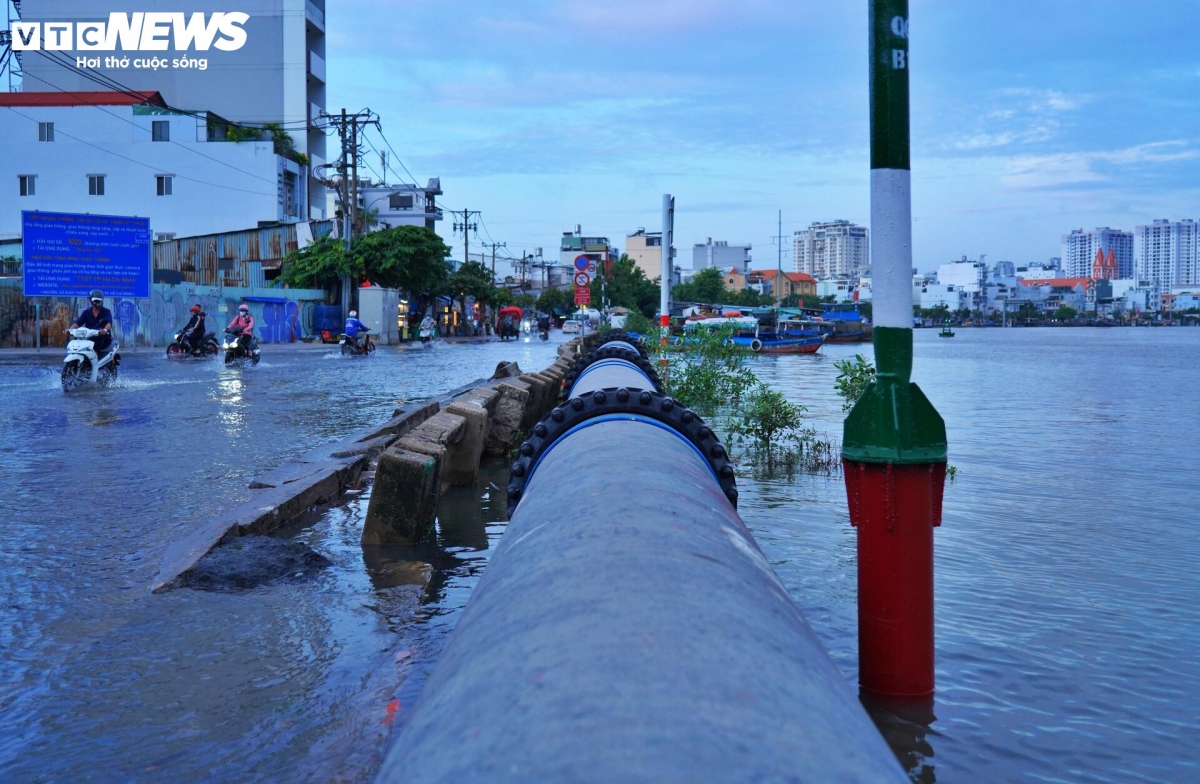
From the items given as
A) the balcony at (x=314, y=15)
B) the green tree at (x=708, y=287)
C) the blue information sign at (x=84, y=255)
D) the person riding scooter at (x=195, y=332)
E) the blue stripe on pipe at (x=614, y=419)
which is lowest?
the blue stripe on pipe at (x=614, y=419)

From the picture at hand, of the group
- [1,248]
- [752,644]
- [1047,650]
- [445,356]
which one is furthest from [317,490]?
[1,248]

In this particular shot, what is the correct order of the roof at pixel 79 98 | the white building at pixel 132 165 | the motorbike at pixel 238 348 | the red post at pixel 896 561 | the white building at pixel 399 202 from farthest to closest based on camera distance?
the white building at pixel 399 202
the roof at pixel 79 98
the white building at pixel 132 165
the motorbike at pixel 238 348
the red post at pixel 896 561

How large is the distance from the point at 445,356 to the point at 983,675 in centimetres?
2787

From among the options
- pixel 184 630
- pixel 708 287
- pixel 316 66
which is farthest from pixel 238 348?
pixel 708 287

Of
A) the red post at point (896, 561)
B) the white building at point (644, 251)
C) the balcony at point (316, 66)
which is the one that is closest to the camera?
the red post at point (896, 561)

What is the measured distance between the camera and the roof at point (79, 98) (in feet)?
149

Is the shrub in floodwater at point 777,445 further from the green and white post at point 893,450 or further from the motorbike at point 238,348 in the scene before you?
the motorbike at point 238,348

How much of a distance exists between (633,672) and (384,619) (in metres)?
3.32

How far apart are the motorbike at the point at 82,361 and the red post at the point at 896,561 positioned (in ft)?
49.2

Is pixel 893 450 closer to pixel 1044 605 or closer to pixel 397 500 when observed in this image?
pixel 1044 605

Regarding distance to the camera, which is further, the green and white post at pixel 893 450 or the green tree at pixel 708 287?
the green tree at pixel 708 287

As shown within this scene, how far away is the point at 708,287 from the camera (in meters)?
104

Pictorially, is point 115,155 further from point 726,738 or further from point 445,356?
point 726,738

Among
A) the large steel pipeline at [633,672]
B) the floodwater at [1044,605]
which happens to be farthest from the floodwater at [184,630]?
the floodwater at [1044,605]
